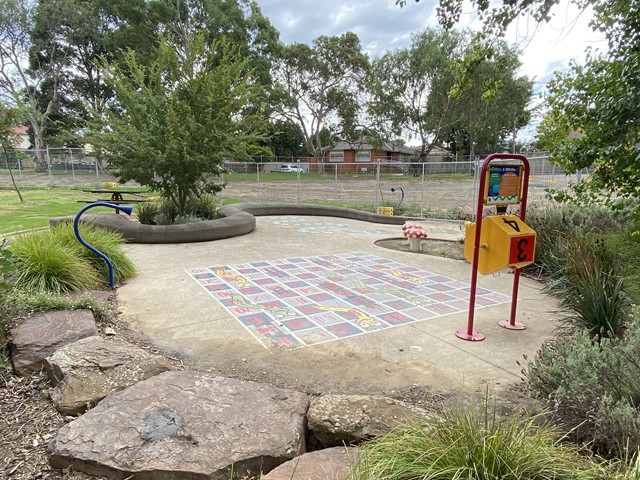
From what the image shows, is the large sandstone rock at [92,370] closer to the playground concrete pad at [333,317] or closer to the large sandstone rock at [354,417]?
the playground concrete pad at [333,317]

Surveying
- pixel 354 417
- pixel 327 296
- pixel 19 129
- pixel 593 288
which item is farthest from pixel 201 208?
pixel 19 129

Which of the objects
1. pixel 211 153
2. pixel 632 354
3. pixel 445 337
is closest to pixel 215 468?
pixel 632 354

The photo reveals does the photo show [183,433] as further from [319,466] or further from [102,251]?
[102,251]

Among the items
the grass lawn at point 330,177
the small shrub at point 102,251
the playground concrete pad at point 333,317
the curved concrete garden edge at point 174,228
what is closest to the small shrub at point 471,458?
the playground concrete pad at point 333,317

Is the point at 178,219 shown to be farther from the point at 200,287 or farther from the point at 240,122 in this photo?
the point at 200,287

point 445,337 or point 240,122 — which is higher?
point 240,122

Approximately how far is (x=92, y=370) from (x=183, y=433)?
3.45ft

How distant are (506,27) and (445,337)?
335 centimetres

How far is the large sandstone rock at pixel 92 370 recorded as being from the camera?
8.02ft

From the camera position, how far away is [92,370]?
8.84ft

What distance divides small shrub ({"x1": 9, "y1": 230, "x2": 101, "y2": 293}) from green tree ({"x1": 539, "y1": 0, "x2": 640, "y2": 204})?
17.2 ft

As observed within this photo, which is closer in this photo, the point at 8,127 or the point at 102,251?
the point at 102,251

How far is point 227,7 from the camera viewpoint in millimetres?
28719

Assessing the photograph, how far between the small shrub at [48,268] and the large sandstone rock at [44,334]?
0.66 metres
